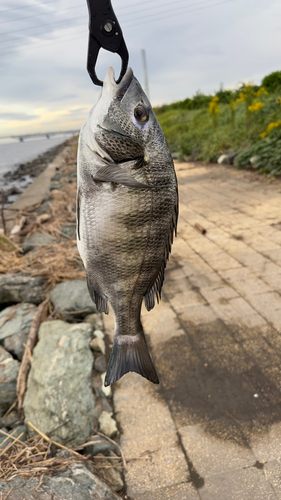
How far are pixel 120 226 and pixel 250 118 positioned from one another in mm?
13085

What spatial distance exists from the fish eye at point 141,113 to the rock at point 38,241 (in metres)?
4.41

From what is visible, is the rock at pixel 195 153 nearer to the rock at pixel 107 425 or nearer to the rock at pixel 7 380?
the rock at pixel 7 380

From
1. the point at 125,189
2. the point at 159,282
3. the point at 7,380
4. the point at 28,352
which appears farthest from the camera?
the point at 28,352

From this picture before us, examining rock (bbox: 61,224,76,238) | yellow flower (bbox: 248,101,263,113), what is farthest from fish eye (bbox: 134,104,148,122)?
yellow flower (bbox: 248,101,263,113)

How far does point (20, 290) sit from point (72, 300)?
721mm

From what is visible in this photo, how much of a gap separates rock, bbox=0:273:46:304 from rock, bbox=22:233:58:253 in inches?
48.0

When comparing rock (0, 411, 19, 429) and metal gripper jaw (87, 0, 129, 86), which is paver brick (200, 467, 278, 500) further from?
metal gripper jaw (87, 0, 129, 86)

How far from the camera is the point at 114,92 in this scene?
112cm

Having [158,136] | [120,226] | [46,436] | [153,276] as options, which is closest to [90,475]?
[46,436]

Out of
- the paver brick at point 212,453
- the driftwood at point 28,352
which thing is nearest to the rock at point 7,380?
the driftwood at point 28,352

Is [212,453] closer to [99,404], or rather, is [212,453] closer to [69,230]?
[99,404]

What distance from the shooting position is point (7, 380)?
3.11 m

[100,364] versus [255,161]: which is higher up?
[255,161]

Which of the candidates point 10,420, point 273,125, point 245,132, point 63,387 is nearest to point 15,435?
point 10,420
